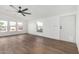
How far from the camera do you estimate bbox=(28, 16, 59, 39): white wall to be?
2156mm

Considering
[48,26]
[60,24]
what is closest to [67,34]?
[60,24]

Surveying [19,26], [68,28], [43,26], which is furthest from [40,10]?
[68,28]

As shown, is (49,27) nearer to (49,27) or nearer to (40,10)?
(49,27)

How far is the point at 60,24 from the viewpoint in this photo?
2059mm

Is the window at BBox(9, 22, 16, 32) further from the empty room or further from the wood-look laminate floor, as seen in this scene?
the wood-look laminate floor

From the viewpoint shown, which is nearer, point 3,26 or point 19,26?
point 3,26

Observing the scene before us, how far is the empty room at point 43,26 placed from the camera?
1908 millimetres

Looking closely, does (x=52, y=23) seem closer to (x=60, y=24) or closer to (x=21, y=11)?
(x=60, y=24)

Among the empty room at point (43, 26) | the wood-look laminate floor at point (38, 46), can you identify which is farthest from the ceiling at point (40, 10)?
the wood-look laminate floor at point (38, 46)

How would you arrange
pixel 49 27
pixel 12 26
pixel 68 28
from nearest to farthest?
pixel 68 28 → pixel 12 26 → pixel 49 27

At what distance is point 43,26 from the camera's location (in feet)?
7.56

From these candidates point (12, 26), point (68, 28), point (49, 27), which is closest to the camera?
point (68, 28)

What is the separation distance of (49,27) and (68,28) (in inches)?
23.3

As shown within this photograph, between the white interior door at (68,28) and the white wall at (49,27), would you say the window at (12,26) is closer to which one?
the white wall at (49,27)
